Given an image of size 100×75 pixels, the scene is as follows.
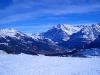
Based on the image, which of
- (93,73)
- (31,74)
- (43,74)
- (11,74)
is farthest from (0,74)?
(93,73)

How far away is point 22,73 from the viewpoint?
29.6 metres

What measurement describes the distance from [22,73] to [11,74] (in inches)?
73.1

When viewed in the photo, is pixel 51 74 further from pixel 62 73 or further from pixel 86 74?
pixel 86 74

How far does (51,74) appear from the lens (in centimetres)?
2894

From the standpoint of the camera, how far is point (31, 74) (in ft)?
94.7

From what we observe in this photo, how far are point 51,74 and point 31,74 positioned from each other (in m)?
3.18

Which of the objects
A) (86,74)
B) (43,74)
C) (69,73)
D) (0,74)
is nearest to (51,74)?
(43,74)

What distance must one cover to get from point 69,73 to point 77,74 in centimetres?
150

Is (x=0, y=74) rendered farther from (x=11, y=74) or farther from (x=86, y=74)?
(x=86, y=74)

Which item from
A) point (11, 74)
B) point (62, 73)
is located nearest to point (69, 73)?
point (62, 73)

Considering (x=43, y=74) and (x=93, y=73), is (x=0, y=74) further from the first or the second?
(x=93, y=73)

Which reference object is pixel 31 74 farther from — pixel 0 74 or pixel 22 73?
pixel 0 74

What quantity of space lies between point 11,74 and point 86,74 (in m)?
11.9

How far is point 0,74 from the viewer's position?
28406mm
